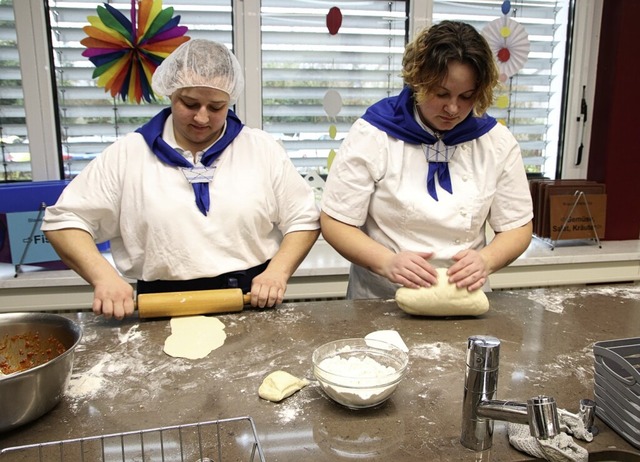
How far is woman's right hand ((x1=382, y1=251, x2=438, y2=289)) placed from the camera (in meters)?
1.44

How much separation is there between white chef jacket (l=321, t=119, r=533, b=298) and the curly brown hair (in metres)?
0.19

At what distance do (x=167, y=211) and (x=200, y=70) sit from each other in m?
0.41

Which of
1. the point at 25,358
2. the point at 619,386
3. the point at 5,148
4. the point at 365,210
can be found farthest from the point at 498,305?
the point at 5,148

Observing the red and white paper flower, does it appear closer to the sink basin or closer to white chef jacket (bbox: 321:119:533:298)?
white chef jacket (bbox: 321:119:533:298)

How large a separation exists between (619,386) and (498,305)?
641mm

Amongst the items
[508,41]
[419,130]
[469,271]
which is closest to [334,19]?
[508,41]

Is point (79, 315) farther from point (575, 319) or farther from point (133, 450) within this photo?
point (575, 319)

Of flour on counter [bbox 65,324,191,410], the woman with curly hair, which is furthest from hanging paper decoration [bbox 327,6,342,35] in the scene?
flour on counter [bbox 65,324,191,410]

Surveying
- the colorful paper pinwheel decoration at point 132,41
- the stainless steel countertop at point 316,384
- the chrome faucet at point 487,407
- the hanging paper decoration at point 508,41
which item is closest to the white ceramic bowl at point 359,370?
the stainless steel countertop at point 316,384

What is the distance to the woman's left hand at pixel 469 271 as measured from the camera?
4.70 ft

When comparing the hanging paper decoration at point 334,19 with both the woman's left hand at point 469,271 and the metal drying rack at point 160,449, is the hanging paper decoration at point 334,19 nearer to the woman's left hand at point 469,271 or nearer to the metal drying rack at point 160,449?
the woman's left hand at point 469,271

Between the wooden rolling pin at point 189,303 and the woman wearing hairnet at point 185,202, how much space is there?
6cm

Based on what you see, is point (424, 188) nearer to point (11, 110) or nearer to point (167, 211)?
point (167, 211)

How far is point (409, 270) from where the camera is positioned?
146 cm
